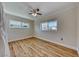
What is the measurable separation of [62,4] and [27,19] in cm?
66

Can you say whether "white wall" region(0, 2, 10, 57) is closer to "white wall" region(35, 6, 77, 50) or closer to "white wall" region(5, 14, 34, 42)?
"white wall" region(5, 14, 34, 42)

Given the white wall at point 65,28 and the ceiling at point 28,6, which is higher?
the ceiling at point 28,6

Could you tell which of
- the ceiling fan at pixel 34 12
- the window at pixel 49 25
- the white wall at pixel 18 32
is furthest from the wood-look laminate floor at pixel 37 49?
the ceiling fan at pixel 34 12

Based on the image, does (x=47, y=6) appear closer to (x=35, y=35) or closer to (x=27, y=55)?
(x=35, y=35)

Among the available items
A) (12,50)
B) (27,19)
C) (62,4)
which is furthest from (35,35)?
(62,4)

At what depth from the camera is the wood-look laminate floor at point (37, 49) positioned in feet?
4.75

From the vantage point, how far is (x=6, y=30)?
146cm

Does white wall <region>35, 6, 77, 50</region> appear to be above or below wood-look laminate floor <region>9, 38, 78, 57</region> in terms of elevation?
above

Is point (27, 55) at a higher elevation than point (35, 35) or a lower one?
lower

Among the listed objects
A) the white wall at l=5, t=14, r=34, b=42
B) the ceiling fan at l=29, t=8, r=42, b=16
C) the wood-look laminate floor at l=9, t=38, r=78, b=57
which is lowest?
the wood-look laminate floor at l=9, t=38, r=78, b=57

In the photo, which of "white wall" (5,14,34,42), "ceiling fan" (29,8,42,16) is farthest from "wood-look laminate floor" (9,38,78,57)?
"ceiling fan" (29,8,42,16)

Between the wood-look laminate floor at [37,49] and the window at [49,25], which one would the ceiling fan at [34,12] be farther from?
the wood-look laminate floor at [37,49]

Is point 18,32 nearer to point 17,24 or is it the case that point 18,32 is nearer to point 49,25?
point 17,24

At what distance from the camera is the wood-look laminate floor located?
1.45 m
